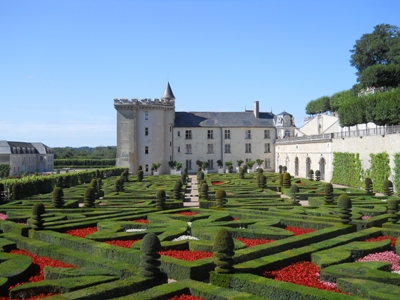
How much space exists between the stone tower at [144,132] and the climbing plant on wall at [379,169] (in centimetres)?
2825

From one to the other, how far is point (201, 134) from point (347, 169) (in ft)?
78.3

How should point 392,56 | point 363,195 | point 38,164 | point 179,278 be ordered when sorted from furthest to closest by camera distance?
1. point 38,164
2. point 392,56
3. point 363,195
4. point 179,278

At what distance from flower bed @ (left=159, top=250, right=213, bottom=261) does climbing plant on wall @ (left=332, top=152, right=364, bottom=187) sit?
2586 cm

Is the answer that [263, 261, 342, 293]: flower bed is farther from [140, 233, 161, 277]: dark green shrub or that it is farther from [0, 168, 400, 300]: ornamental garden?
[140, 233, 161, 277]: dark green shrub

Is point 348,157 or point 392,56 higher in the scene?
point 392,56

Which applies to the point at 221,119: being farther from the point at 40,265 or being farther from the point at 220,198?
the point at 40,265

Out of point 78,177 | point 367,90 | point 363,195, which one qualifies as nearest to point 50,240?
point 363,195

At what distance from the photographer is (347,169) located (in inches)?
1409

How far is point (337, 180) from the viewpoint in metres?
37.6

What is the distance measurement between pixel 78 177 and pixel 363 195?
2423cm

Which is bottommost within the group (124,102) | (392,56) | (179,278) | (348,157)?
(179,278)

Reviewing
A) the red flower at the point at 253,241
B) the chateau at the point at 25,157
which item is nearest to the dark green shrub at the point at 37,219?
the red flower at the point at 253,241

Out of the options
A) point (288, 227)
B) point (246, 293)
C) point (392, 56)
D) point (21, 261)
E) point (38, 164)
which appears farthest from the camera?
point (38, 164)

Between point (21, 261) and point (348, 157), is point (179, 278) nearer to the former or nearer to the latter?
point (21, 261)
